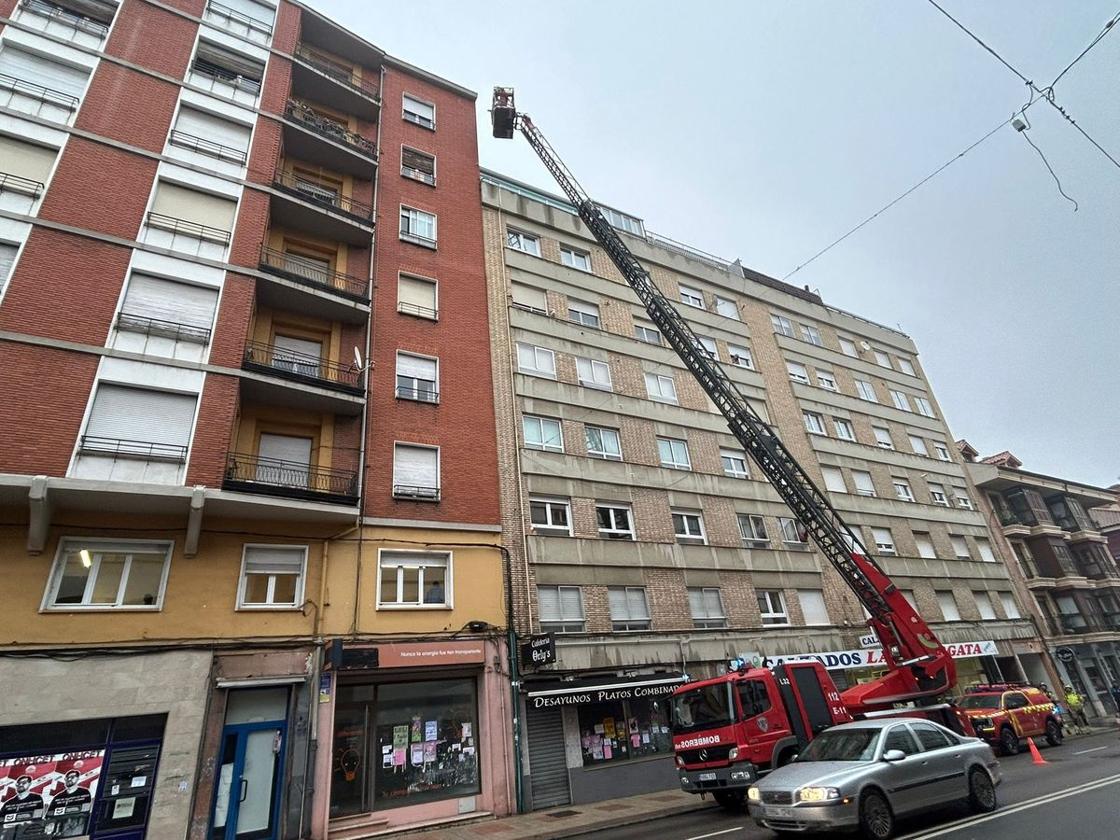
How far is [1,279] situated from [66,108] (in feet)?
18.8

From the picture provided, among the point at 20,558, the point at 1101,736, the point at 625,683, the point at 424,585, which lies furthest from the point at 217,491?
the point at 1101,736

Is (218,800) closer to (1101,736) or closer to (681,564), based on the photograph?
(681,564)

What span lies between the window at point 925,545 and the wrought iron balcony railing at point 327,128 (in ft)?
96.5

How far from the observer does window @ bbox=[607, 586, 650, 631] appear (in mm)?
17422

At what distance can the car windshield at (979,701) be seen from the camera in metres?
18.0

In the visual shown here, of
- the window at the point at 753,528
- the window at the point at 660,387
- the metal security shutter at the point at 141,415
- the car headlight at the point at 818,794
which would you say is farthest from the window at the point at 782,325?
the metal security shutter at the point at 141,415

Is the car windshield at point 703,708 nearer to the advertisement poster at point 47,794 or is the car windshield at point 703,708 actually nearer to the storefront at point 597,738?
the storefront at point 597,738

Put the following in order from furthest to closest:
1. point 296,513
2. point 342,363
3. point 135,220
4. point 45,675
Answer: point 342,363
point 135,220
point 296,513
point 45,675

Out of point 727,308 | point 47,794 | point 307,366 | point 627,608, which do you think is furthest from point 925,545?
point 47,794

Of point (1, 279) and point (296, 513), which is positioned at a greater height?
point (1, 279)

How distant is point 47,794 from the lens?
1017 centimetres

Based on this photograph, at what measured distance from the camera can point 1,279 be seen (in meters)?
12.7

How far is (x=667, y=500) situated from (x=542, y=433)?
17.1 feet

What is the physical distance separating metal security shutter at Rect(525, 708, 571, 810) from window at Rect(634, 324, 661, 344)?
14.7 m
